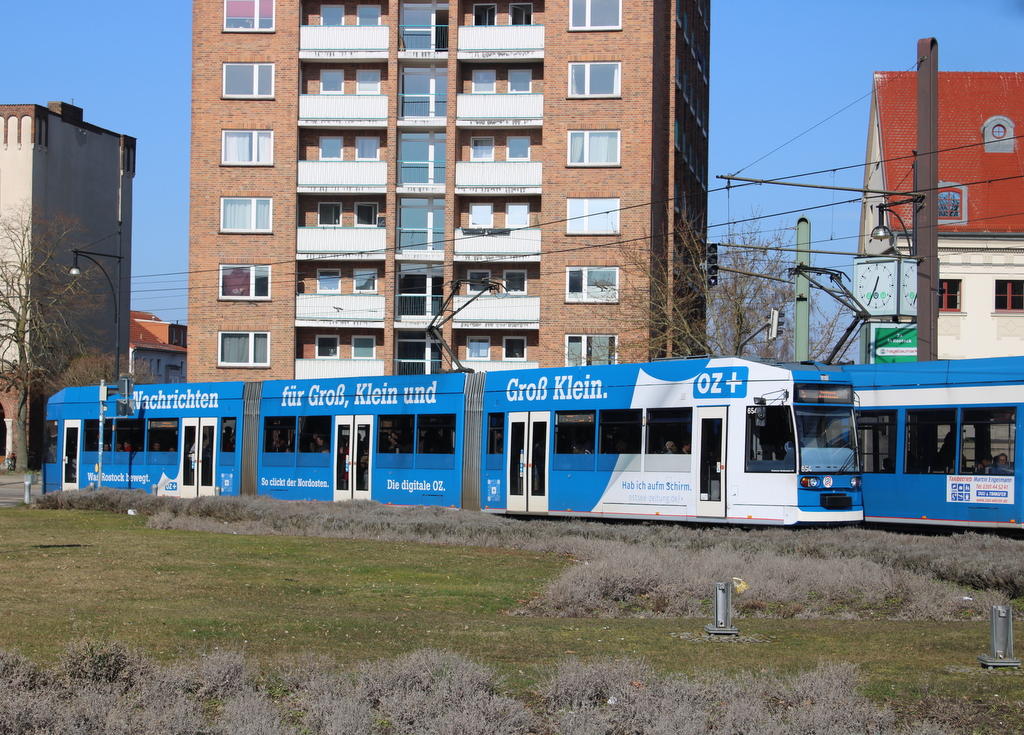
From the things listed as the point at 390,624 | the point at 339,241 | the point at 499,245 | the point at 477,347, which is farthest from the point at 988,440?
the point at 339,241

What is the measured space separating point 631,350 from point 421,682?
36243 mm

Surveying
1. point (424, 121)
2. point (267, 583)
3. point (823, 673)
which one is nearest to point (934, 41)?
point (267, 583)

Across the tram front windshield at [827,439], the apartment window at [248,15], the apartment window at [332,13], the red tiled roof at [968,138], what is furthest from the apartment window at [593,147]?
the tram front windshield at [827,439]

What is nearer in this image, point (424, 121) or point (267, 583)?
point (267, 583)

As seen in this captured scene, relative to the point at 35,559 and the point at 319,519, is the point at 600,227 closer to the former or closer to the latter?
the point at 319,519

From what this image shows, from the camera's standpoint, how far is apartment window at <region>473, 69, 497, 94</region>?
4953 cm

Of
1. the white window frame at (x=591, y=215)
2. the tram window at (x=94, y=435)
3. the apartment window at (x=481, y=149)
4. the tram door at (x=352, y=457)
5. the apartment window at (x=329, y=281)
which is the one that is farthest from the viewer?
the apartment window at (x=329, y=281)

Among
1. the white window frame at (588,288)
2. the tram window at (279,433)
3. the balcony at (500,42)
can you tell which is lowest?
the tram window at (279,433)

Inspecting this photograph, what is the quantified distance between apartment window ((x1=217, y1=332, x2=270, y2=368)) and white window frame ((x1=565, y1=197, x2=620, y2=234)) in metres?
13.9

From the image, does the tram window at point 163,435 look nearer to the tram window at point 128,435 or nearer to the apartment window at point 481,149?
the tram window at point 128,435

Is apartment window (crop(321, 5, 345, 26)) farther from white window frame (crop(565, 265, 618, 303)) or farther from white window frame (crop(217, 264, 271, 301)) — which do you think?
white window frame (crop(565, 265, 618, 303))

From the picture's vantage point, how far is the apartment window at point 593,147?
47.3 meters

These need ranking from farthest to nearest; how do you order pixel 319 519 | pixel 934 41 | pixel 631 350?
1. pixel 631 350
2. pixel 934 41
3. pixel 319 519

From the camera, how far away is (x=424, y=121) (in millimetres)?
49531
